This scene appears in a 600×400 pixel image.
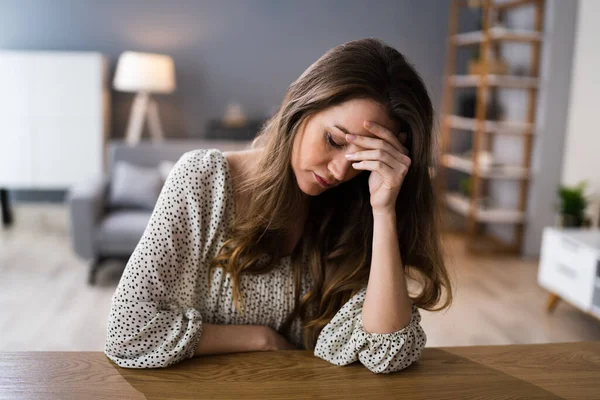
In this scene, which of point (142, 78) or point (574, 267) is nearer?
point (574, 267)

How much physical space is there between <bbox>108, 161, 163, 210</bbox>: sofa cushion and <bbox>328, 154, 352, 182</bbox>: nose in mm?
3040

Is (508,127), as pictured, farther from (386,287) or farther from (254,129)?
(386,287)

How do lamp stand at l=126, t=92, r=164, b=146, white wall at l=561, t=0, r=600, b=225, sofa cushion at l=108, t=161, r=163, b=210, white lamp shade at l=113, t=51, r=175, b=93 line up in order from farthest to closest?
lamp stand at l=126, t=92, r=164, b=146 → white lamp shade at l=113, t=51, r=175, b=93 → white wall at l=561, t=0, r=600, b=225 → sofa cushion at l=108, t=161, r=163, b=210

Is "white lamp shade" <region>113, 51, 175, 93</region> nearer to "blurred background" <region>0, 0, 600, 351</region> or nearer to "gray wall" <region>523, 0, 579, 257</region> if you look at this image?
"blurred background" <region>0, 0, 600, 351</region>

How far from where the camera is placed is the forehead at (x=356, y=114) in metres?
1.11

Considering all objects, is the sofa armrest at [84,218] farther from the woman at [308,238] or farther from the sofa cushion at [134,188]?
the woman at [308,238]

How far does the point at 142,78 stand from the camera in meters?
5.45

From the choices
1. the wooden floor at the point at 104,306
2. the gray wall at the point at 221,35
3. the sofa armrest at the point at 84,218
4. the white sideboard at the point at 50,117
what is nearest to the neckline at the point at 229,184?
the wooden floor at the point at 104,306

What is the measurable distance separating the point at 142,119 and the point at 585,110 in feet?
12.6

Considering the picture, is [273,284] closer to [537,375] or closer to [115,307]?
[115,307]

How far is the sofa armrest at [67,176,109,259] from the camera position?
3.71 meters

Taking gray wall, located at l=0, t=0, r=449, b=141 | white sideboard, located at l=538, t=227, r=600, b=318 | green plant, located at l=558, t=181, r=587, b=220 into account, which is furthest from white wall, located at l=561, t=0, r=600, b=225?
gray wall, located at l=0, t=0, r=449, b=141

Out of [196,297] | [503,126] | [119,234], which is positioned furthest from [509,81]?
[196,297]

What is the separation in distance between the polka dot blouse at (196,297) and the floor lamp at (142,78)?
13.8ft
